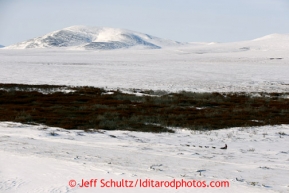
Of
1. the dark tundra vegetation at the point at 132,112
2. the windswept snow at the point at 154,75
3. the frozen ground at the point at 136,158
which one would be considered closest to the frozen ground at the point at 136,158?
the frozen ground at the point at 136,158

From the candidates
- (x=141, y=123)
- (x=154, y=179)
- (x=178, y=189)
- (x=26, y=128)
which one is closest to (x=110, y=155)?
(x=154, y=179)

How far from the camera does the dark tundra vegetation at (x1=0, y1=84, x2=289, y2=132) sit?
19261 millimetres

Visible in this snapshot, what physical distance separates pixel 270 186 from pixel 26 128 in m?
11.4

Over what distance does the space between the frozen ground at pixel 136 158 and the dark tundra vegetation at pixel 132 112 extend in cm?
224

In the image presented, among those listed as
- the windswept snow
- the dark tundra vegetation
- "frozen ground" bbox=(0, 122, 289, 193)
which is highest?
the windswept snow

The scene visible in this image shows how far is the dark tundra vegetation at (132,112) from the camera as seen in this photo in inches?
758

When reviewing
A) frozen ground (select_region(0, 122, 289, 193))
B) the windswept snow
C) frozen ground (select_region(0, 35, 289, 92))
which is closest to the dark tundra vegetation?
frozen ground (select_region(0, 122, 289, 193))

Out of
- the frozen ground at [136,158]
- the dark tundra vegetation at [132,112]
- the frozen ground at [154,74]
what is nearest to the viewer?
the frozen ground at [136,158]

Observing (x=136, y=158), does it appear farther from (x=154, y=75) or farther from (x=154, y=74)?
(x=154, y=74)

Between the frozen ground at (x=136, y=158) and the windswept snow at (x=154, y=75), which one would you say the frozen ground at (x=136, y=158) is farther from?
the windswept snow at (x=154, y=75)

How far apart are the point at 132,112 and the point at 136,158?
12159 mm

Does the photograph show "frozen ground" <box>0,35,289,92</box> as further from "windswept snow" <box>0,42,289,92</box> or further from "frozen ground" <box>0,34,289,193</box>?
"frozen ground" <box>0,34,289,193</box>

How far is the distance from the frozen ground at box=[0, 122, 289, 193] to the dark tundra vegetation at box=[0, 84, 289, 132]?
2239mm

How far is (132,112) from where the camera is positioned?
2333cm
